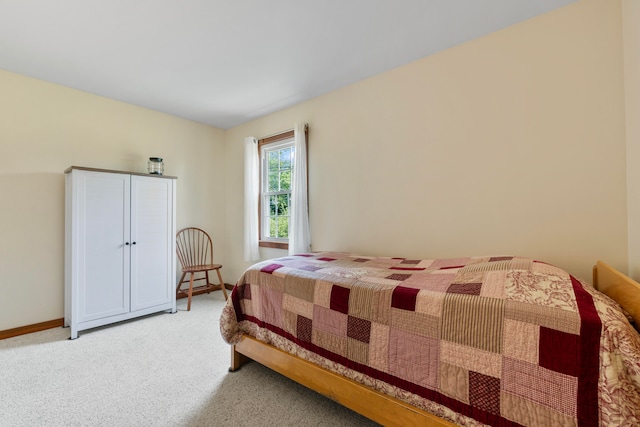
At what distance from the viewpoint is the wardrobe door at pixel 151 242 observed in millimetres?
2873

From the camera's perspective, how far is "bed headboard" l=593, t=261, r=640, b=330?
3.19 ft

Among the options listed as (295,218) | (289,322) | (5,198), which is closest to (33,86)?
(5,198)

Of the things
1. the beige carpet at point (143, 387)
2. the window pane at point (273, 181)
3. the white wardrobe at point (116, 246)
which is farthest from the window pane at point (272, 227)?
the beige carpet at point (143, 387)

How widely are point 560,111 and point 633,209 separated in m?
0.73

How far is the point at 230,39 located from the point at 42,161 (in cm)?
234

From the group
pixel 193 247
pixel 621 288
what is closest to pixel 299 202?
pixel 193 247

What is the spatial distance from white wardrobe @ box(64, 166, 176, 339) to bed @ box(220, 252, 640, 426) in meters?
1.92

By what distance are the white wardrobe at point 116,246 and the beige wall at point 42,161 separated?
0.18m

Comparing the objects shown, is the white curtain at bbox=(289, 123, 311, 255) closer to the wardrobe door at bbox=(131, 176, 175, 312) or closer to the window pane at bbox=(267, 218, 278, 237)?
the window pane at bbox=(267, 218, 278, 237)

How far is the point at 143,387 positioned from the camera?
1.73m

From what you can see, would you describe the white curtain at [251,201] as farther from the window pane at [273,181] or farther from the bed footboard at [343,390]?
the bed footboard at [343,390]

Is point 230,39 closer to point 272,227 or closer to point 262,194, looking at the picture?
point 262,194

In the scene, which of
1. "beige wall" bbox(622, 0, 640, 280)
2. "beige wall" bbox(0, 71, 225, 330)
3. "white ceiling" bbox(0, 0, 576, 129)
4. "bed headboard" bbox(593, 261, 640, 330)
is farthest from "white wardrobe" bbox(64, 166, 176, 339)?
"beige wall" bbox(622, 0, 640, 280)

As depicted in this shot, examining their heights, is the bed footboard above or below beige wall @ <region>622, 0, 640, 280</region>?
below
